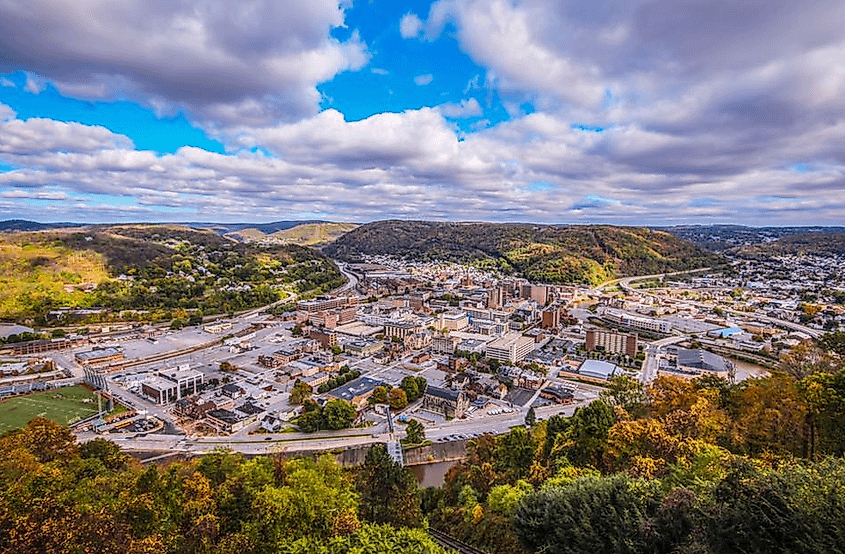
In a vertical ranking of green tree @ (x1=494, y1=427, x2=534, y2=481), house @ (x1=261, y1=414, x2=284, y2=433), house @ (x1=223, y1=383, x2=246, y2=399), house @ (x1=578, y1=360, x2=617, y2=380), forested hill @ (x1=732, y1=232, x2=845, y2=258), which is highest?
forested hill @ (x1=732, y1=232, x2=845, y2=258)

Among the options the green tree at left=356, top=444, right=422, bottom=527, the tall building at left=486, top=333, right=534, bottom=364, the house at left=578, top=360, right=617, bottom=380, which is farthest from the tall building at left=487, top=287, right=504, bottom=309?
the green tree at left=356, top=444, right=422, bottom=527

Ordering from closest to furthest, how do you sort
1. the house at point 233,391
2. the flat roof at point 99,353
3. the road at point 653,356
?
the house at point 233,391 → the road at point 653,356 → the flat roof at point 99,353

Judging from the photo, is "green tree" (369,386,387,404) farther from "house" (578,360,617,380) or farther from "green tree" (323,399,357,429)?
"house" (578,360,617,380)

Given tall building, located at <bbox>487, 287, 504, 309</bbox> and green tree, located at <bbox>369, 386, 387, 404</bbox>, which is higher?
tall building, located at <bbox>487, 287, 504, 309</bbox>

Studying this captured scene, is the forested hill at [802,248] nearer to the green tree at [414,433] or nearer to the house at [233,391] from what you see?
the green tree at [414,433]

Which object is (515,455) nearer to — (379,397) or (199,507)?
(199,507)

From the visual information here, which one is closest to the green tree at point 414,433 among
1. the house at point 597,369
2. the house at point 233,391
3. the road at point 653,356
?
the house at point 233,391
